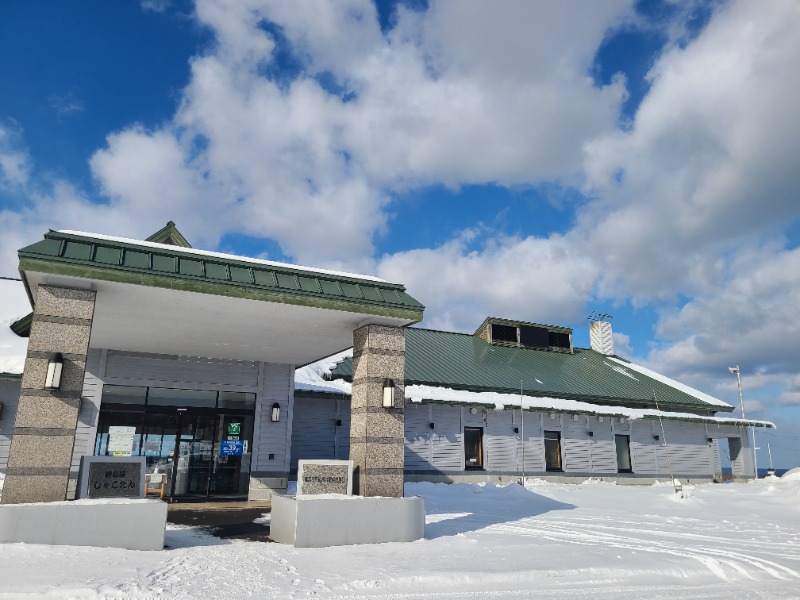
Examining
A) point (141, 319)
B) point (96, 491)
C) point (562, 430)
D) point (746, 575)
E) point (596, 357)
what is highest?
point (596, 357)

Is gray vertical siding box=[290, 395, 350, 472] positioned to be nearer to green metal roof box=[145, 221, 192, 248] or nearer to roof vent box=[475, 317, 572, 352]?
green metal roof box=[145, 221, 192, 248]

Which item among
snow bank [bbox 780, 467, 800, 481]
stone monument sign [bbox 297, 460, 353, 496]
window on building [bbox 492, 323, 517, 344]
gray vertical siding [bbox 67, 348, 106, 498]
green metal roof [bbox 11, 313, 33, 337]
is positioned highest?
window on building [bbox 492, 323, 517, 344]

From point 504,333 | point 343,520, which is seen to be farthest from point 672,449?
point 343,520

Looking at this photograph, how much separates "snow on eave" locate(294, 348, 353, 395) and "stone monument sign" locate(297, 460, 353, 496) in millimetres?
9411

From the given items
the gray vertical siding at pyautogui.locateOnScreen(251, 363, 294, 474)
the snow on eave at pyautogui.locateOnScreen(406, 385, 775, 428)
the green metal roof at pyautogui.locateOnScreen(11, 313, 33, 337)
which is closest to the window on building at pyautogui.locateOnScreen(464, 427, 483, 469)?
the snow on eave at pyautogui.locateOnScreen(406, 385, 775, 428)

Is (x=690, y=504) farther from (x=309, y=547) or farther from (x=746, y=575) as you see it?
(x=309, y=547)

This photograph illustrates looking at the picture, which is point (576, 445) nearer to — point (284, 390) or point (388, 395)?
point (284, 390)

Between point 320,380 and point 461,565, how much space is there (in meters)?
14.8

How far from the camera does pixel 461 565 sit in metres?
8.98

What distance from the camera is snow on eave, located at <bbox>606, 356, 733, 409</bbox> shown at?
31.9 metres

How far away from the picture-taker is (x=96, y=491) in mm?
10508

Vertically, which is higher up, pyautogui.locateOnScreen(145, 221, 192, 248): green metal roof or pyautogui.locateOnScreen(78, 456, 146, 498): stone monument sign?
pyautogui.locateOnScreen(145, 221, 192, 248): green metal roof

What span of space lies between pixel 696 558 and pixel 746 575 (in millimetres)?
886

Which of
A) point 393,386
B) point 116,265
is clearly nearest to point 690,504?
point 393,386
